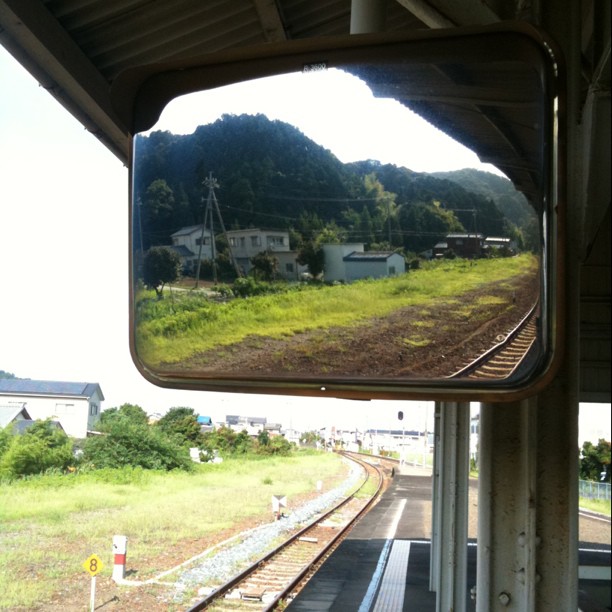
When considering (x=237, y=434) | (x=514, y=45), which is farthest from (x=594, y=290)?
(x=514, y=45)

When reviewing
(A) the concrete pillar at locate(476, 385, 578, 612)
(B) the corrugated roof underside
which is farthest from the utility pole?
(B) the corrugated roof underside

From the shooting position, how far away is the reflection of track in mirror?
846mm

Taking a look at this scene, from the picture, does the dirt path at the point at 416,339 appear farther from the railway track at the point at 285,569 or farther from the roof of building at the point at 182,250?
the railway track at the point at 285,569

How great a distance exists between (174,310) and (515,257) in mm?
475

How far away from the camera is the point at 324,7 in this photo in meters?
2.50

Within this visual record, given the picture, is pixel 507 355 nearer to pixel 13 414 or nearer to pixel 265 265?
pixel 265 265

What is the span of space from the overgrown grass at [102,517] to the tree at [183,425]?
321mm

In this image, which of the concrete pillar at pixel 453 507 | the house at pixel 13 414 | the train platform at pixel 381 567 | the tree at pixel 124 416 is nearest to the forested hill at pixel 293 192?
the house at pixel 13 414

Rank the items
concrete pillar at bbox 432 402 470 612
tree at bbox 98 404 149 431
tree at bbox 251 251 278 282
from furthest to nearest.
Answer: concrete pillar at bbox 432 402 470 612 < tree at bbox 98 404 149 431 < tree at bbox 251 251 278 282

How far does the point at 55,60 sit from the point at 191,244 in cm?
151

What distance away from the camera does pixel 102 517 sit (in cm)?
560

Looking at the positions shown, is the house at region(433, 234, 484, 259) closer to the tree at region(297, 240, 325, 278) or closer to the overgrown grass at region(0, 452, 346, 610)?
the tree at region(297, 240, 325, 278)

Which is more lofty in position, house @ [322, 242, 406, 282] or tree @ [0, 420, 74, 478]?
house @ [322, 242, 406, 282]

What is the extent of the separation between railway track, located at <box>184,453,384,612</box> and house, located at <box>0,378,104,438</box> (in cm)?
231
